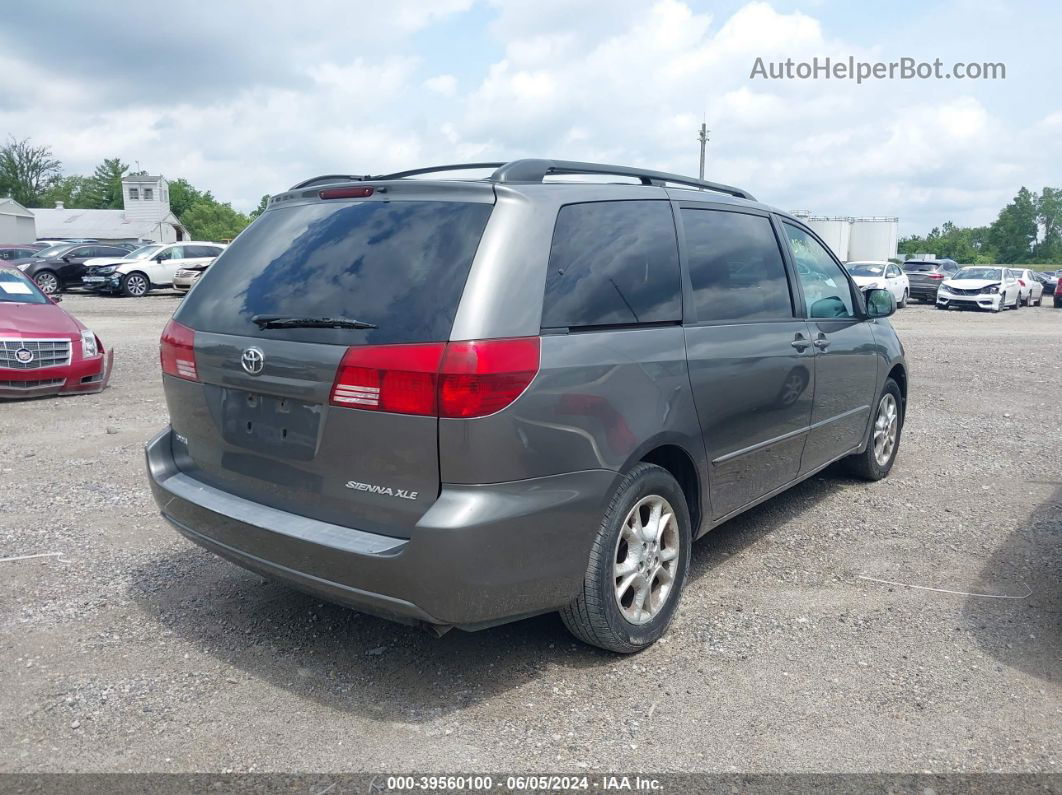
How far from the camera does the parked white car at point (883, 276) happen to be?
26.1 metres

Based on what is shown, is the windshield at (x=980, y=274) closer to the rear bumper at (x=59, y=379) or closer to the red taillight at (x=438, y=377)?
the rear bumper at (x=59, y=379)

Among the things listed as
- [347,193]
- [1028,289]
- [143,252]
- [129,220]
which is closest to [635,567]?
[347,193]

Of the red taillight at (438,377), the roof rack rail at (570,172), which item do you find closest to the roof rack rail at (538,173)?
the roof rack rail at (570,172)

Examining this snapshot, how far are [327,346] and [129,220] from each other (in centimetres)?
8543

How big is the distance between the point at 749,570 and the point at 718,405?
3.68 feet

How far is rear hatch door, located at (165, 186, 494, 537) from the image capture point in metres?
2.98

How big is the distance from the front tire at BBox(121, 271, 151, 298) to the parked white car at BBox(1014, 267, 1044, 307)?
2889 cm

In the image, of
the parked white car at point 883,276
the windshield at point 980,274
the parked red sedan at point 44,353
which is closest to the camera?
the parked red sedan at point 44,353

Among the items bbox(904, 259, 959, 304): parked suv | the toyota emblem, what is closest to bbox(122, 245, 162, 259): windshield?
bbox(904, 259, 959, 304): parked suv

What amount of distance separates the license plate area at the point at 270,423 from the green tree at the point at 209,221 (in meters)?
110

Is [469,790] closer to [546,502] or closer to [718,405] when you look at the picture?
[546,502]

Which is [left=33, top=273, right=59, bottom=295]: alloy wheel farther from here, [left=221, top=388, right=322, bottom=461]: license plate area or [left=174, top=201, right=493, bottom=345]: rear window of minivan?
[left=221, top=388, right=322, bottom=461]: license plate area

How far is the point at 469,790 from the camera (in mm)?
2725

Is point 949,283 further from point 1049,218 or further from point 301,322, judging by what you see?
point 1049,218
